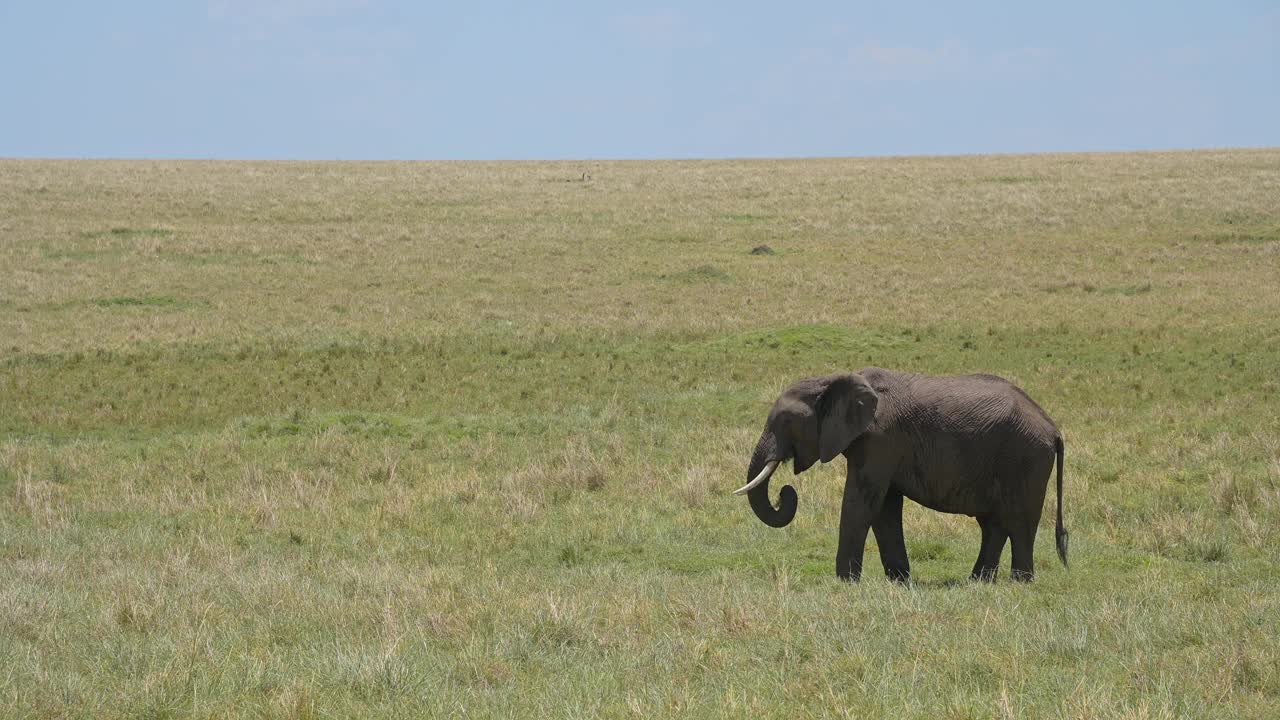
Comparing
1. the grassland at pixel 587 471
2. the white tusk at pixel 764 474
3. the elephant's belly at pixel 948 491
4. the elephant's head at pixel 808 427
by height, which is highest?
the elephant's head at pixel 808 427

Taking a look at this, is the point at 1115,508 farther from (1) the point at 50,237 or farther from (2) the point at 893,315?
(1) the point at 50,237

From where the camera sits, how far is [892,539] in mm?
10883

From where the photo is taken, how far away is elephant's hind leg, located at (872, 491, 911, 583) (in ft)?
35.5

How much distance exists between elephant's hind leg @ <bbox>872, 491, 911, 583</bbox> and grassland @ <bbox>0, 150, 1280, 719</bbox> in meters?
0.21

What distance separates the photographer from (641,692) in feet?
21.5

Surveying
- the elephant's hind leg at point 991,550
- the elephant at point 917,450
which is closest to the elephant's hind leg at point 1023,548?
the elephant at point 917,450

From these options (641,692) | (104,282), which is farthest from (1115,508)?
(104,282)

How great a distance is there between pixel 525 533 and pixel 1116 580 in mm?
5816

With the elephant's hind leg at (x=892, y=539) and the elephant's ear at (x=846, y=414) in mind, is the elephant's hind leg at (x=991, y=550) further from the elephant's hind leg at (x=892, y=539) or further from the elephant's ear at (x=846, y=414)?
the elephant's ear at (x=846, y=414)

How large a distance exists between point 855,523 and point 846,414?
897mm

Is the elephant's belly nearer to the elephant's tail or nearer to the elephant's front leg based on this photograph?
the elephant's front leg

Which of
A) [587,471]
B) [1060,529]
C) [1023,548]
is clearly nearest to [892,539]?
[1023,548]

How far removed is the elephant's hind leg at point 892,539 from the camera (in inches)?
426

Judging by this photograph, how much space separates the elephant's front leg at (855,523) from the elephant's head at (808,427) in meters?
0.41
